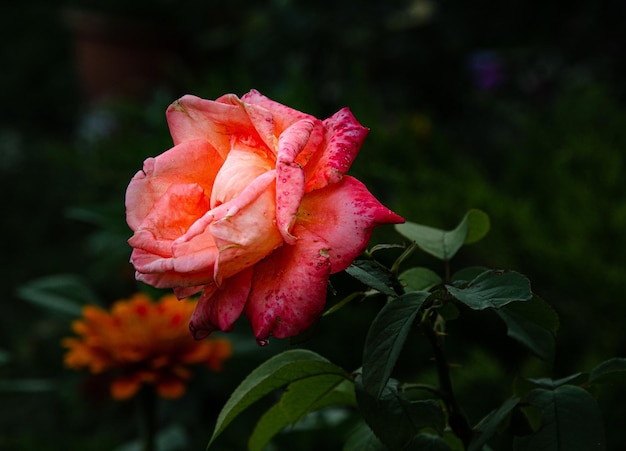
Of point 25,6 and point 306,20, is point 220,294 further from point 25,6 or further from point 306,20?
point 25,6

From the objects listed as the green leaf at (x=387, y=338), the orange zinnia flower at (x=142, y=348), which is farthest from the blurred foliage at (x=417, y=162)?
the orange zinnia flower at (x=142, y=348)

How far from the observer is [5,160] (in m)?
3.21

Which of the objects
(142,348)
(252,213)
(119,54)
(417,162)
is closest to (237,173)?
(252,213)

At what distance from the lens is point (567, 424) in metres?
0.31

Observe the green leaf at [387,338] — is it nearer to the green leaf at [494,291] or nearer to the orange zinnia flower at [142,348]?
the green leaf at [494,291]

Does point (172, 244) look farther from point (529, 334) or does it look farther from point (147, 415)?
point (147, 415)

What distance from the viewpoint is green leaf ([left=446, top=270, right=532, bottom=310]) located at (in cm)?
29

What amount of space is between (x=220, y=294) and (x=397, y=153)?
3.11 feet

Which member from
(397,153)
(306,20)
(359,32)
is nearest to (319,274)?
(397,153)

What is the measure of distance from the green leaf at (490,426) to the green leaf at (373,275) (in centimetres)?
7

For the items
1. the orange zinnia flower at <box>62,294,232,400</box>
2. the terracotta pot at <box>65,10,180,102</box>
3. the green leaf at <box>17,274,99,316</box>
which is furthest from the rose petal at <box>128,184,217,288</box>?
the terracotta pot at <box>65,10,180,102</box>

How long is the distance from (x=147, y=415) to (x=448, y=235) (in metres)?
0.43

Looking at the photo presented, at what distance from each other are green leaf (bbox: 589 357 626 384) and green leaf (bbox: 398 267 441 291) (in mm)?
83

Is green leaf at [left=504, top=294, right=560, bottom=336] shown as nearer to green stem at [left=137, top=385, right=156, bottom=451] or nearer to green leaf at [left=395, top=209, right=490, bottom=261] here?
green leaf at [left=395, top=209, right=490, bottom=261]
